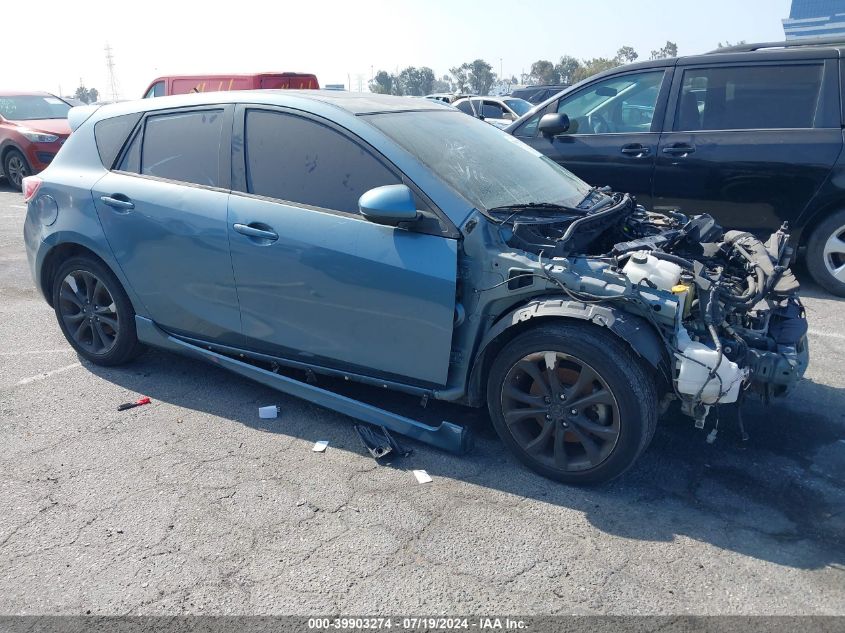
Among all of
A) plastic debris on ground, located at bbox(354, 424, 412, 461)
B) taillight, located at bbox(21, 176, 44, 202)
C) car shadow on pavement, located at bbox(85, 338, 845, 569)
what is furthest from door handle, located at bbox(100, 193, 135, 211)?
plastic debris on ground, located at bbox(354, 424, 412, 461)

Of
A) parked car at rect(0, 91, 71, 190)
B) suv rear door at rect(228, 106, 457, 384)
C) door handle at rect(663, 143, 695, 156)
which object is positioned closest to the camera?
suv rear door at rect(228, 106, 457, 384)

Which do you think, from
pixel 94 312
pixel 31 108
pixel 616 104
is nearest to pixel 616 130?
pixel 616 104

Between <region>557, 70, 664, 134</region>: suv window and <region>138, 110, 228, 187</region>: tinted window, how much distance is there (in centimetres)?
394

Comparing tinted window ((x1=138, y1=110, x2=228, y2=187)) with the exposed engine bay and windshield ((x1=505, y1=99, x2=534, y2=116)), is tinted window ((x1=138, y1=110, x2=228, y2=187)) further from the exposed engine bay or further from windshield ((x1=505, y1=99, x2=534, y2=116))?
windshield ((x1=505, y1=99, x2=534, y2=116))

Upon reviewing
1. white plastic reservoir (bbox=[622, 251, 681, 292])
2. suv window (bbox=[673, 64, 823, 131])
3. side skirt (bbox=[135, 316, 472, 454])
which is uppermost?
suv window (bbox=[673, 64, 823, 131])

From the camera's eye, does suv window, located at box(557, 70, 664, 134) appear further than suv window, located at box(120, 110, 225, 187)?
Yes

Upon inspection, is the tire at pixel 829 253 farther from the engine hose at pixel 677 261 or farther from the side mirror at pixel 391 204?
the side mirror at pixel 391 204

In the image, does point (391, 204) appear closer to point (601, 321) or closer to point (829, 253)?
point (601, 321)

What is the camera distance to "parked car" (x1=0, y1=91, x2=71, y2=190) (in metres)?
12.3

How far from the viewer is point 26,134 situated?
1224 centimetres

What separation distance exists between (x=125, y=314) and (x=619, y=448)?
10.2 feet

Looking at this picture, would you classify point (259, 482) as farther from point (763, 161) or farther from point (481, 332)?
point (763, 161)

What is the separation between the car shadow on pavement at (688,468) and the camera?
3084mm

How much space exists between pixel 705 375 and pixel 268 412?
236 centimetres
